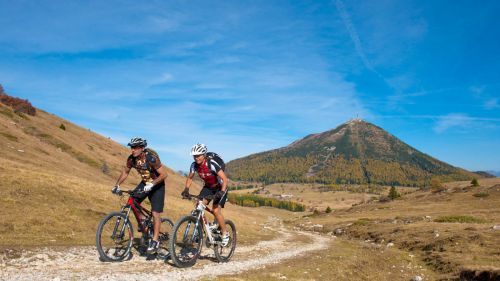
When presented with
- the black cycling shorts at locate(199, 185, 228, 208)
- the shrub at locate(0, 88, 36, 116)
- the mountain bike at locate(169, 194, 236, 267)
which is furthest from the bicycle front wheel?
the shrub at locate(0, 88, 36, 116)

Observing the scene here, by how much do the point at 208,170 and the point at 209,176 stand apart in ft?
0.85

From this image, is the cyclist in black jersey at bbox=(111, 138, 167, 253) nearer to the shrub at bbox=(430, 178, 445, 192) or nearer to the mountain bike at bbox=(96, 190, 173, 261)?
the mountain bike at bbox=(96, 190, 173, 261)

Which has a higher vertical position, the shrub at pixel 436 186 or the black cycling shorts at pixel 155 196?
the shrub at pixel 436 186

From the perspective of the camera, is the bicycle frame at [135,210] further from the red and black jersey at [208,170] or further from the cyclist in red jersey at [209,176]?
the red and black jersey at [208,170]

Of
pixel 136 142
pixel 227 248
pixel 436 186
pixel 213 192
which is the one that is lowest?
pixel 227 248

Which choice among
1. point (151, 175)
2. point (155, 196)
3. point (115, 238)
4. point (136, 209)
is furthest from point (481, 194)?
point (115, 238)

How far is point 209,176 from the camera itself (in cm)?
1377

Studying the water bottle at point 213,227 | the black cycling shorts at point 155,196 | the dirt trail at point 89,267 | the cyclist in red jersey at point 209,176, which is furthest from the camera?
the water bottle at point 213,227

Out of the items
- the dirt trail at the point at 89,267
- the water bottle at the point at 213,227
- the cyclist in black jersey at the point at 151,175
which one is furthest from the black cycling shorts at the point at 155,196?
the water bottle at the point at 213,227

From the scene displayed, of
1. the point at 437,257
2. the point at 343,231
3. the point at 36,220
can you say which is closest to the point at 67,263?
the point at 36,220

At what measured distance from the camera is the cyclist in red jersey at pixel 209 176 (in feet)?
44.1

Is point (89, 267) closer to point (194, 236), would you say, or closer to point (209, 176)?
point (194, 236)

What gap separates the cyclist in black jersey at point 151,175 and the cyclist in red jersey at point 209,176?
97 cm

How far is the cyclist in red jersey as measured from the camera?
13.4 metres
